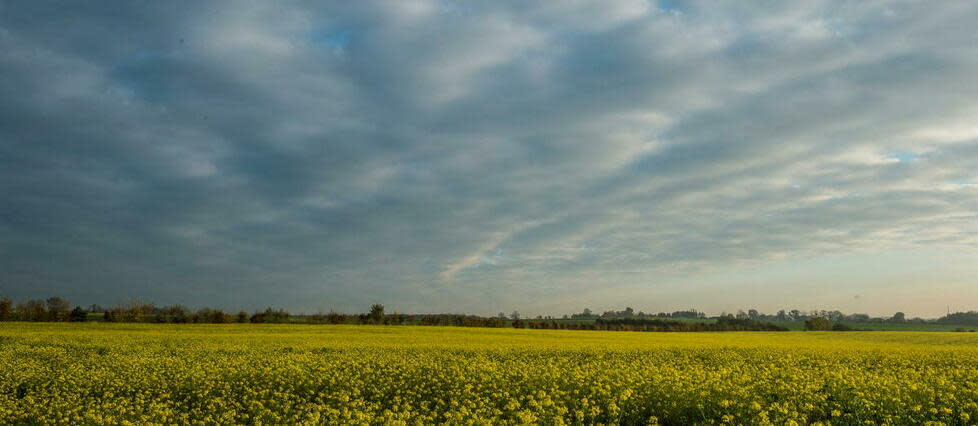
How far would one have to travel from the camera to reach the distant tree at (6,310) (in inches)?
2926

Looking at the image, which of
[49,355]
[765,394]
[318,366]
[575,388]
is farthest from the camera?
[49,355]

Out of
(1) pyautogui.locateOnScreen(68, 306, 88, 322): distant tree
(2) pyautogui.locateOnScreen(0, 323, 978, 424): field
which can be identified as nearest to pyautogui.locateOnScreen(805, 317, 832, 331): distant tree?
(2) pyautogui.locateOnScreen(0, 323, 978, 424): field

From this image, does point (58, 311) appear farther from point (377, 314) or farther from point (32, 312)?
point (377, 314)

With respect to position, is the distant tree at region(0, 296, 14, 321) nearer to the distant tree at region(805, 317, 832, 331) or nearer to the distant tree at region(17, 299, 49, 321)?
the distant tree at region(17, 299, 49, 321)

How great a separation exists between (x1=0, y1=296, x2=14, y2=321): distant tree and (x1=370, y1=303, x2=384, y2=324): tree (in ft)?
158

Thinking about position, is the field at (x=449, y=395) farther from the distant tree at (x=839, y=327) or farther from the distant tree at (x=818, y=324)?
the distant tree at (x=818, y=324)

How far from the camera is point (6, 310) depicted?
75.6m

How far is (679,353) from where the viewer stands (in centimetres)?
3098

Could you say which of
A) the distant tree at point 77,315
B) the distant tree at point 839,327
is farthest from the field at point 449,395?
the distant tree at point 839,327

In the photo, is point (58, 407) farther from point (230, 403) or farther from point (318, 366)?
point (318, 366)

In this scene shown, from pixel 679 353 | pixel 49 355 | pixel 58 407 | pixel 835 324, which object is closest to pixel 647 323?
pixel 835 324

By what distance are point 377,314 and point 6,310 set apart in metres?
50.3

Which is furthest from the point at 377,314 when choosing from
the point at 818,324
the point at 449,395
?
the point at 818,324

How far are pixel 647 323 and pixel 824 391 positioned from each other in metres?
116
